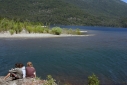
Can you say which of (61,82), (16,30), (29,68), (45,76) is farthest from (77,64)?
(16,30)

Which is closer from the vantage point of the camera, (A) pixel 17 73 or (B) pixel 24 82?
(B) pixel 24 82

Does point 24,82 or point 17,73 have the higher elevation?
point 17,73

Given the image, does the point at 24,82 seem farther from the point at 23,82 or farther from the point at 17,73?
the point at 17,73

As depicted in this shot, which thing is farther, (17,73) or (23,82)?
(17,73)

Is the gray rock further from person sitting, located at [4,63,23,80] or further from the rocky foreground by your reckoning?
person sitting, located at [4,63,23,80]

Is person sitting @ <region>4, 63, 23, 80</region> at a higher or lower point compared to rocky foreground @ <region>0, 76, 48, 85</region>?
higher

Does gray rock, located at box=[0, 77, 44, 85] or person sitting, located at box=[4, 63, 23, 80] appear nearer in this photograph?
gray rock, located at box=[0, 77, 44, 85]

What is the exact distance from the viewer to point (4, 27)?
106375 mm

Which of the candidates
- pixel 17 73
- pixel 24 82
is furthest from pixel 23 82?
pixel 17 73

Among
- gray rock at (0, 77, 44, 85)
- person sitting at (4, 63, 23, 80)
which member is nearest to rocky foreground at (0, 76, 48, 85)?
gray rock at (0, 77, 44, 85)

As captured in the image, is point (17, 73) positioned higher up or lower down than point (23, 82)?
higher up

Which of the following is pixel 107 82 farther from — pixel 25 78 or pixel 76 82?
pixel 25 78

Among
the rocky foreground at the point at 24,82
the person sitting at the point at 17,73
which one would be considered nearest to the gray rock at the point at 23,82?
the rocky foreground at the point at 24,82

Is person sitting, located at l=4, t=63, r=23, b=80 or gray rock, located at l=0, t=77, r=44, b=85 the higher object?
person sitting, located at l=4, t=63, r=23, b=80
